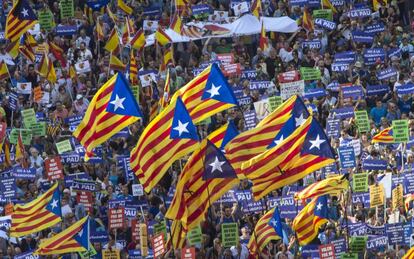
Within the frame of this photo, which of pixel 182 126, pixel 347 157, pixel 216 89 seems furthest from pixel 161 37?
pixel 182 126

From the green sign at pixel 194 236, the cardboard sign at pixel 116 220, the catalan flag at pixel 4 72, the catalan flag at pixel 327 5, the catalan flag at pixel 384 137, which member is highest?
the catalan flag at pixel 327 5

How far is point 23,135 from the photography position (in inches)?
1850

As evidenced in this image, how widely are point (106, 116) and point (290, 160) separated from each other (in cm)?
374

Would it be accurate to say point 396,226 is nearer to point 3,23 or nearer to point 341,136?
point 341,136

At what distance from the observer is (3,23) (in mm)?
52500

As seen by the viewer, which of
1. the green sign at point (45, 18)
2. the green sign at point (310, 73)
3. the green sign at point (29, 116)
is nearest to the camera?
the green sign at point (29, 116)

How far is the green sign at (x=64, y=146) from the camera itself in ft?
150

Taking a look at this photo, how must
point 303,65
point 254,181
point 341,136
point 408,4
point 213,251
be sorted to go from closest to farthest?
1. point 254,181
2. point 213,251
3. point 341,136
4. point 303,65
5. point 408,4

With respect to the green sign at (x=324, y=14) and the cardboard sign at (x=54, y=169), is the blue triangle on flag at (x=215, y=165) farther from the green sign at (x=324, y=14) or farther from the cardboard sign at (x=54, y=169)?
the green sign at (x=324, y=14)

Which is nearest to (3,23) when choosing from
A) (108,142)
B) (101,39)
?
(101,39)

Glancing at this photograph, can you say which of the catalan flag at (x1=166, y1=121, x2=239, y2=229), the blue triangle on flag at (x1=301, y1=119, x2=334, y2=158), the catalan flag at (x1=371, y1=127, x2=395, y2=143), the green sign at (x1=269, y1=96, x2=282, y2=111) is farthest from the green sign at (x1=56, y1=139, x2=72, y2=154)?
the blue triangle on flag at (x1=301, y1=119, x2=334, y2=158)

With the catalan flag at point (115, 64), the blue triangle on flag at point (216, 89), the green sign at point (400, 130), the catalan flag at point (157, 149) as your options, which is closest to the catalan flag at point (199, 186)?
the catalan flag at point (157, 149)

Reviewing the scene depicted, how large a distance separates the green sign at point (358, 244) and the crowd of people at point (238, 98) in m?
0.12

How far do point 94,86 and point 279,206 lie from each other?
9143 millimetres
